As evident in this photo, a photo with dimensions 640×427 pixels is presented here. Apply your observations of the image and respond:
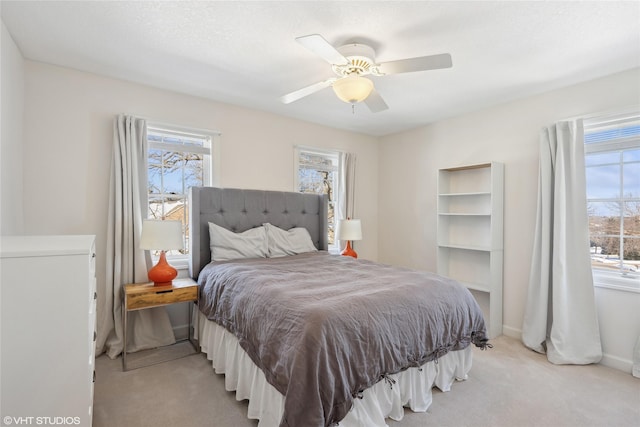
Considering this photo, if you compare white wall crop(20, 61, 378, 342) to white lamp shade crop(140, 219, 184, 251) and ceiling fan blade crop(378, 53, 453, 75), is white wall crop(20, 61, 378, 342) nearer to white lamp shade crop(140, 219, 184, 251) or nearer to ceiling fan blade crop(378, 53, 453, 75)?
white lamp shade crop(140, 219, 184, 251)

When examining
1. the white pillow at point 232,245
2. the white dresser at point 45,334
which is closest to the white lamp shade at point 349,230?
the white pillow at point 232,245

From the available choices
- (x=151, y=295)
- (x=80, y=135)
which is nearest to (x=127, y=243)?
(x=151, y=295)

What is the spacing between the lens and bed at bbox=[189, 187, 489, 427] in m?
1.45

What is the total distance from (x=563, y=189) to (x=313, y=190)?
2854mm

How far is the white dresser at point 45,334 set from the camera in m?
1.20

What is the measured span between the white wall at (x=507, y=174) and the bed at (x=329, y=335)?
54.6 inches

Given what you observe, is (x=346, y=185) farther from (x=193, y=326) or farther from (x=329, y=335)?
(x=329, y=335)

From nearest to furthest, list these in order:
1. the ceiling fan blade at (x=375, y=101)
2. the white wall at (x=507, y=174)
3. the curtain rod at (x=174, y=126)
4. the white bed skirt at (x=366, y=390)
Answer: the white bed skirt at (x=366, y=390) < the ceiling fan blade at (x=375, y=101) < the white wall at (x=507, y=174) < the curtain rod at (x=174, y=126)

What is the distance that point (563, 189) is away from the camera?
9.26ft

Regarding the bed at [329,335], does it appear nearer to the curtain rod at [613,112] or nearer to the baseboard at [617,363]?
the baseboard at [617,363]

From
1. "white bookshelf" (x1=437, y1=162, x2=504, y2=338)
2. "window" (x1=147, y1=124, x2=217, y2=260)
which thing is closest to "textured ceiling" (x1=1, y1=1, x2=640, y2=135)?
"window" (x1=147, y1=124, x2=217, y2=260)

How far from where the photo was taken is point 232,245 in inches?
121

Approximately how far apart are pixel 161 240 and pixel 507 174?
358cm

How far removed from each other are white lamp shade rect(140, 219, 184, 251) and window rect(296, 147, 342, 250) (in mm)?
1801
